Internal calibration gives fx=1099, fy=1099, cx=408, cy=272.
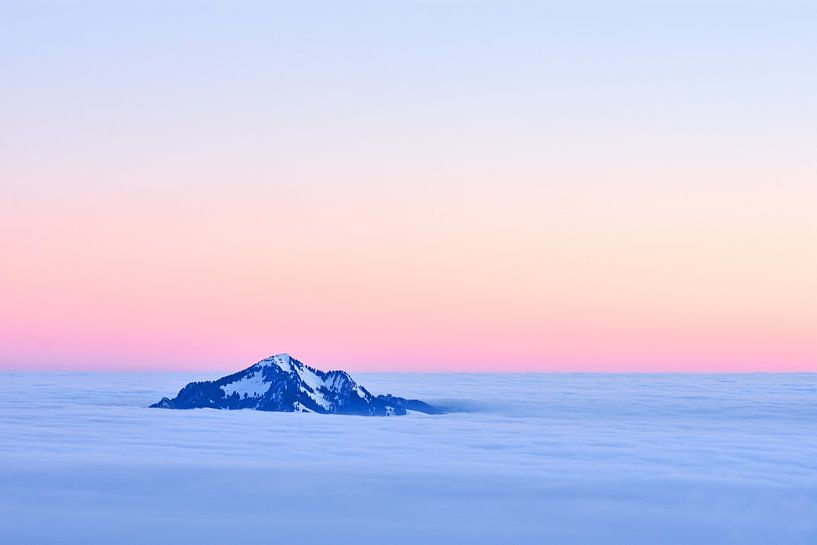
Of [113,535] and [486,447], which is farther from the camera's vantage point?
[486,447]

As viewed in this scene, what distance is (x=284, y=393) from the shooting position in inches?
3019

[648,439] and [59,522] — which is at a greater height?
[648,439]

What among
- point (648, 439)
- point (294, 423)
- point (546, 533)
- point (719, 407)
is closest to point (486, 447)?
point (648, 439)

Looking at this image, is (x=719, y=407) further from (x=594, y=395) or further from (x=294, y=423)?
(x=294, y=423)

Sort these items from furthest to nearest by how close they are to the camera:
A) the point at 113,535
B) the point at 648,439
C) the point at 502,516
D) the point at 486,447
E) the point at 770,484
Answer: the point at 648,439, the point at 486,447, the point at 770,484, the point at 502,516, the point at 113,535

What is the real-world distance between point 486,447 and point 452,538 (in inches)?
869

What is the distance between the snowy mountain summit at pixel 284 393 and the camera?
7681cm

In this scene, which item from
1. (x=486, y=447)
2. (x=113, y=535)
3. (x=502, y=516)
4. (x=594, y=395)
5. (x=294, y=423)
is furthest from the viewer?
(x=594, y=395)

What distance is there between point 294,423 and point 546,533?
115ft

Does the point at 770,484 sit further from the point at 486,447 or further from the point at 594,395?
the point at 594,395

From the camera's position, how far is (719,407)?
96625 millimetres

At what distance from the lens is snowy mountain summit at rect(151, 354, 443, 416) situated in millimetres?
76812

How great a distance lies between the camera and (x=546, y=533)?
99.6ft

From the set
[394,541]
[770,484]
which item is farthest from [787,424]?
[394,541]
